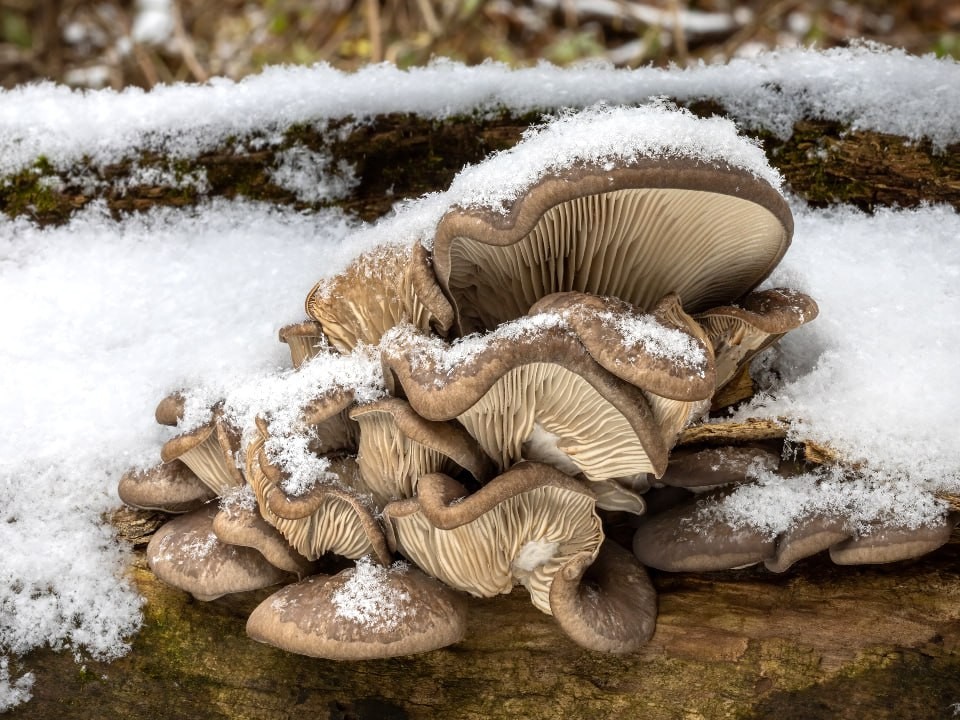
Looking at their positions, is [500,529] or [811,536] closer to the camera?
[811,536]

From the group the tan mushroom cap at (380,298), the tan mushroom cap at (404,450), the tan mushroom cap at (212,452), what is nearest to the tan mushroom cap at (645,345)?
the tan mushroom cap at (380,298)

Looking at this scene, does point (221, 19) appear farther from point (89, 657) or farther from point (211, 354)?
point (89, 657)

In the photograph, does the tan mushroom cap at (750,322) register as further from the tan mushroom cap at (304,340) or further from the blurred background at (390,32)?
the blurred background at (390,32)

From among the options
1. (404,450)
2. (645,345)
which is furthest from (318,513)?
(645,345)

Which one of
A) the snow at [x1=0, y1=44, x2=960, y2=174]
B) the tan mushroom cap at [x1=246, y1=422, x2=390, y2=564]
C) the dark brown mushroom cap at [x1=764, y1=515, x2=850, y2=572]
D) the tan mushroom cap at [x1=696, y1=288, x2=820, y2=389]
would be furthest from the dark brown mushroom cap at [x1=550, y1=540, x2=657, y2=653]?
the snow at [x1=0, y1=44, x2=960, y2=174]

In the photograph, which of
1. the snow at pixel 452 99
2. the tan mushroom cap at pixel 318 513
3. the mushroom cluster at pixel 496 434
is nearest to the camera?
the mushroom cluster at pixel 496 434

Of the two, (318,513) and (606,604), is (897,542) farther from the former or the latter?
(318,513)
